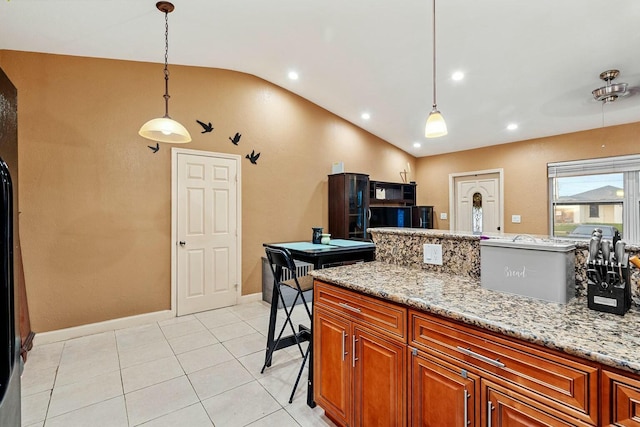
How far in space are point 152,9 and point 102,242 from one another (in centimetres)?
242

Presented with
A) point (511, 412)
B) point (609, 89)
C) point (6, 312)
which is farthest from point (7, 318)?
point (609, 89)

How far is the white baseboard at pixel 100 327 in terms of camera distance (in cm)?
306

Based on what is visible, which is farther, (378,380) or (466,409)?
(378,380)

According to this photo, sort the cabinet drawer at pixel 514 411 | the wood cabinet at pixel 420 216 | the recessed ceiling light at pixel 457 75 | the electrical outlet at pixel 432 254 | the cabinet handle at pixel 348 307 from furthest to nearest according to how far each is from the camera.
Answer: the wood cabinet at pixel 420 216, the recessed ceiling light at pixel 457 75, the electrical outlet at pixel 432 254, the cabinet handle at pixel 348 307, the cabinet drawer at pixel 514 411

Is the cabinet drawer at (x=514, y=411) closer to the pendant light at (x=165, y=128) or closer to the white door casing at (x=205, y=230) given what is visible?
the pendant light at (x=165, y=128)

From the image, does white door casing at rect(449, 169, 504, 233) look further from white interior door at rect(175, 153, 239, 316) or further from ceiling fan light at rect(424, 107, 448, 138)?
white interior door at rect(175, 153, 239, 316)

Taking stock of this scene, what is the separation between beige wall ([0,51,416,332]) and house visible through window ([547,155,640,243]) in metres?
4.60

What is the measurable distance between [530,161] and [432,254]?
4.60 metres

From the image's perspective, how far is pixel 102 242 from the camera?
335 cm

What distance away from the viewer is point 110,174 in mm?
3383

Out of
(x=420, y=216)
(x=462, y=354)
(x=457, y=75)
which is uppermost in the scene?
(x=457, y=75)

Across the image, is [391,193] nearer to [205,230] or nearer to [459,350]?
[205,230]

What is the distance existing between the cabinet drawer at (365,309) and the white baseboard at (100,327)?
8.93 ft

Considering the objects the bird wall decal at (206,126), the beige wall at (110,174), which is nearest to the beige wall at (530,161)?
the beige wall at (110,174)
